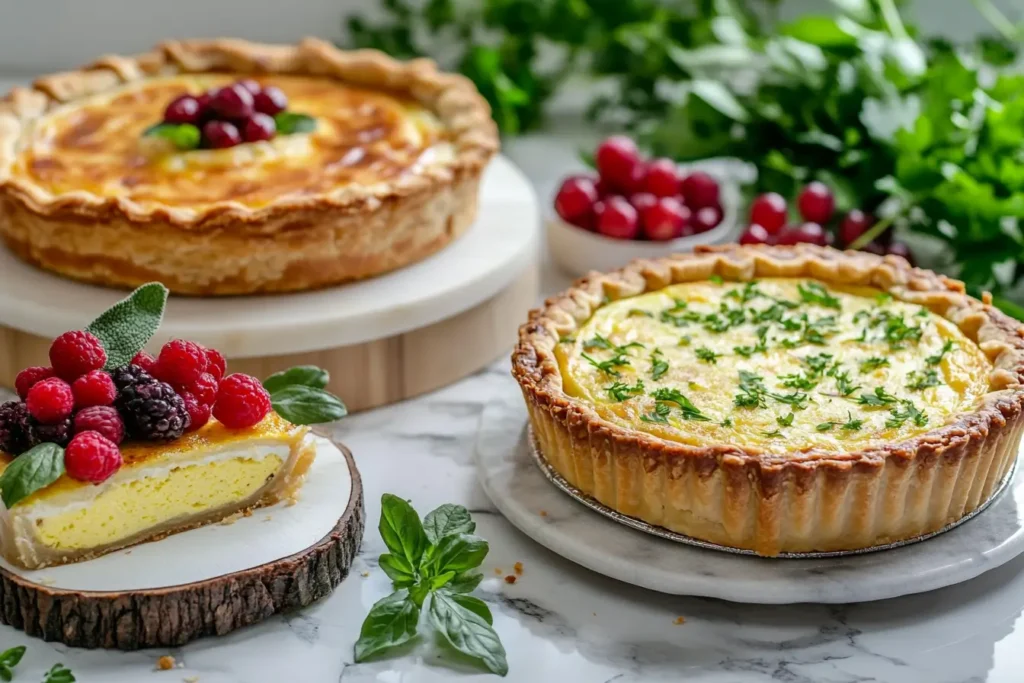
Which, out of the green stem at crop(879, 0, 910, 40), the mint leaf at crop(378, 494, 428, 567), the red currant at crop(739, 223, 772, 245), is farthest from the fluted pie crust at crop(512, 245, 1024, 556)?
the green stem at crop(879, 0, 910, 40)

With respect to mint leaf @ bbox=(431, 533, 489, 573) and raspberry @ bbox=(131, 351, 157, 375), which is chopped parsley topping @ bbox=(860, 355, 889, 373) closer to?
mint leaf @ bbox=(431, 533, 489, 573)

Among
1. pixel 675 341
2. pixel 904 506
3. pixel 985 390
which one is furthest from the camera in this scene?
pixel 675 341

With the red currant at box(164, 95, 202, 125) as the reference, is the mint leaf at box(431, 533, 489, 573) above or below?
below

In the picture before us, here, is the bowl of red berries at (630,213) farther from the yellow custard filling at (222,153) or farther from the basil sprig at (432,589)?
the basil sprig at (432,589)

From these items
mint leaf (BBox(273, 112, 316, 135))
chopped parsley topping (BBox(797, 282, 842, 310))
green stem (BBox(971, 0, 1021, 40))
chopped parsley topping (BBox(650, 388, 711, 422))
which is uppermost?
green stem (BBox(971, 0, 1021, 40))

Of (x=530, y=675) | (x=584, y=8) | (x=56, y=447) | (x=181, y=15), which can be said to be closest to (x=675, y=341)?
(x=530, y=675)

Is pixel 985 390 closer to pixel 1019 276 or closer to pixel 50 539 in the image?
pixel 1019 276

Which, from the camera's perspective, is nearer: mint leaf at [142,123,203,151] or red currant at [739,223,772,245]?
mint leaf at [142,123,203,151]

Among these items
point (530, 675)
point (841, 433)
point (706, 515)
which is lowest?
point (530, 675)
